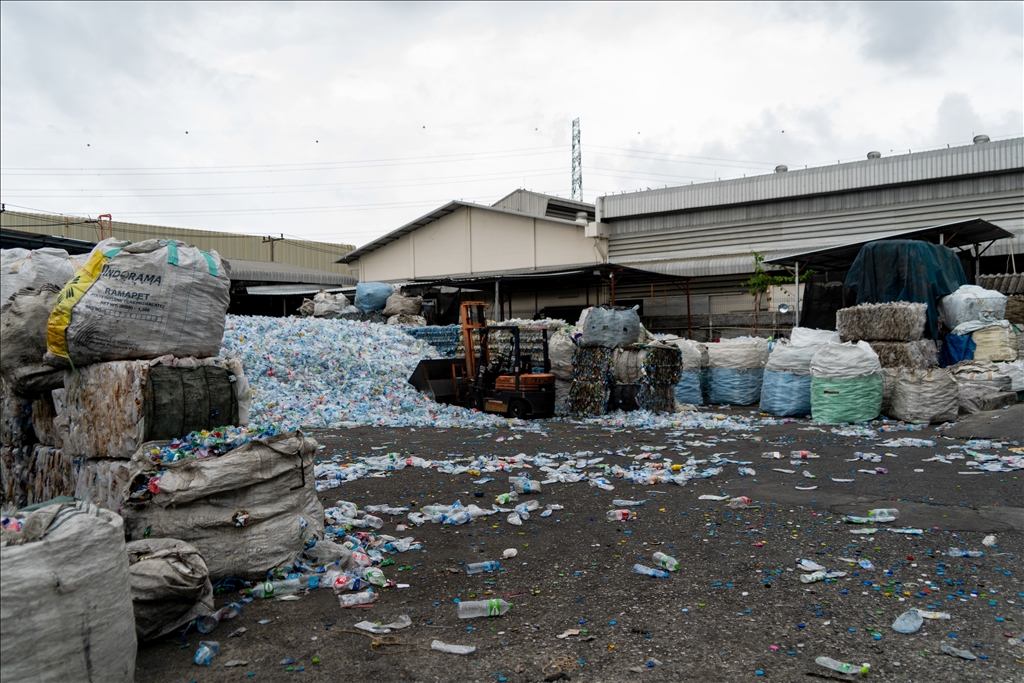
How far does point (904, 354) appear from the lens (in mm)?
11086

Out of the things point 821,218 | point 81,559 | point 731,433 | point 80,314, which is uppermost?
point 821,218

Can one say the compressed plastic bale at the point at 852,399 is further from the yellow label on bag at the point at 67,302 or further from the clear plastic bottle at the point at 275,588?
the yellow label on bag at the point at 67,302

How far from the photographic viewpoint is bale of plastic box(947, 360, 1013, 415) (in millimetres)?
10961

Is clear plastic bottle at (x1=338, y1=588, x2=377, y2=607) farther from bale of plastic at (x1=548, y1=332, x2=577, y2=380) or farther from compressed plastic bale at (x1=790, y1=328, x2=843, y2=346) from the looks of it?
compressed plastic bale at (x1=790, y1=328, x2=843, y2=346)

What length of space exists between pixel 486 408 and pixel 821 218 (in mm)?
14206

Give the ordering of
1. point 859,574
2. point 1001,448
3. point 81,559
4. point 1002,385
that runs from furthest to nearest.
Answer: point 1002,385 → point 1001,448 → point 859,574 → point 81,559

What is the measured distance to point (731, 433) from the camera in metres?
9.62

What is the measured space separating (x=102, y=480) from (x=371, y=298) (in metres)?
16.8

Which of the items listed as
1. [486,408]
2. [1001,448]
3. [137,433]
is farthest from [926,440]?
[137,433]

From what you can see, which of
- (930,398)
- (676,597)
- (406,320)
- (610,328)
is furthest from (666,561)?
(406,320)

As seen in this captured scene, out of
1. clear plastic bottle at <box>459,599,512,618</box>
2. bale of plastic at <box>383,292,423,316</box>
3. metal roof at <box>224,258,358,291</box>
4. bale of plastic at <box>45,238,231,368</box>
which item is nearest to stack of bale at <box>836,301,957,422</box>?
clear plastic bottle at <box>459,599,512,618</box>

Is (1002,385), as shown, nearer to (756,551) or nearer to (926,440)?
(926,440)

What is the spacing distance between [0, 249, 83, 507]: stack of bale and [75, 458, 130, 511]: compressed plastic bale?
191 mm

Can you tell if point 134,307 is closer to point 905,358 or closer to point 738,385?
point 905,358
